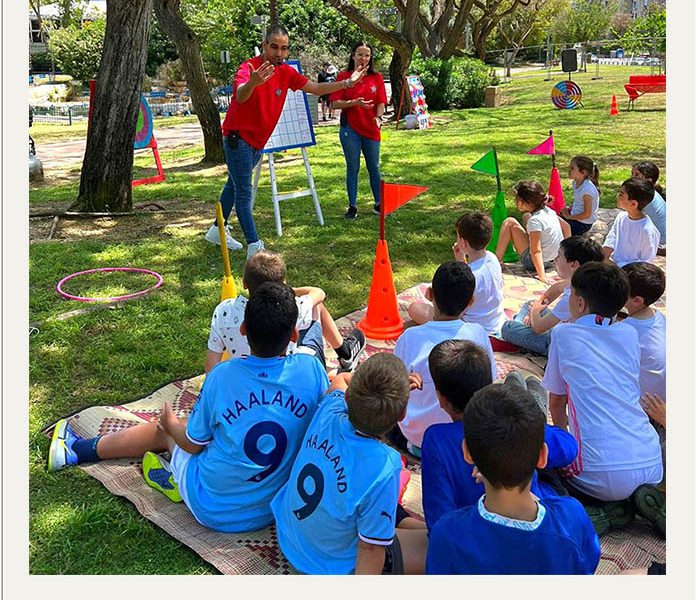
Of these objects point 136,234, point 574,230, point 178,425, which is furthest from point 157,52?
point 178,425

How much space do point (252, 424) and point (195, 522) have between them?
1.92 feet

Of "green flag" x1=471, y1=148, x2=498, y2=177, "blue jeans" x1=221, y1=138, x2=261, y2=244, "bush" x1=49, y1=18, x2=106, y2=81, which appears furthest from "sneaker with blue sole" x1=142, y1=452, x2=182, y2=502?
"bush" x1=49, y1=18, x2=106, y2=81

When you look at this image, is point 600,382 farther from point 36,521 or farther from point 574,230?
point 574,230

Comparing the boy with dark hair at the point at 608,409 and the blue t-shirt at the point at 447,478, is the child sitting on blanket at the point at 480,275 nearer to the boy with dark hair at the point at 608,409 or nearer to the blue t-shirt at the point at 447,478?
the boy with dark hair at the point at 608,409

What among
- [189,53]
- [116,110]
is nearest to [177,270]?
[116,110]

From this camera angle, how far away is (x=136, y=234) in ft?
23.9

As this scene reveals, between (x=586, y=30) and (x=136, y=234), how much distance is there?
52729 millimetres

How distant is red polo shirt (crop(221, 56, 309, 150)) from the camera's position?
233 inches

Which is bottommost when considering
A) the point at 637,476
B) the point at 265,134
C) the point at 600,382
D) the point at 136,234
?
the point at 637,476

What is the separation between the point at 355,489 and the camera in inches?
92.3

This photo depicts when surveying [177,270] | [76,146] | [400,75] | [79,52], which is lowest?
[177,270]

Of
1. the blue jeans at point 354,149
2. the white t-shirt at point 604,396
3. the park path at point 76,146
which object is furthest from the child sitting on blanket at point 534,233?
the park path at point 76,146

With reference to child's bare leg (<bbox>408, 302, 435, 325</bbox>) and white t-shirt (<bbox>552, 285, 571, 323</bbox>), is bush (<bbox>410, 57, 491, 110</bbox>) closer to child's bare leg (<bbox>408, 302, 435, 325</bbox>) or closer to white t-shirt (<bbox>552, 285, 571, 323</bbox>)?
child's bare leg (<bbox>408, 302, 435, 325</bbox>)

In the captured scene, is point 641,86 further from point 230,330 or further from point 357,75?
point 230,330
